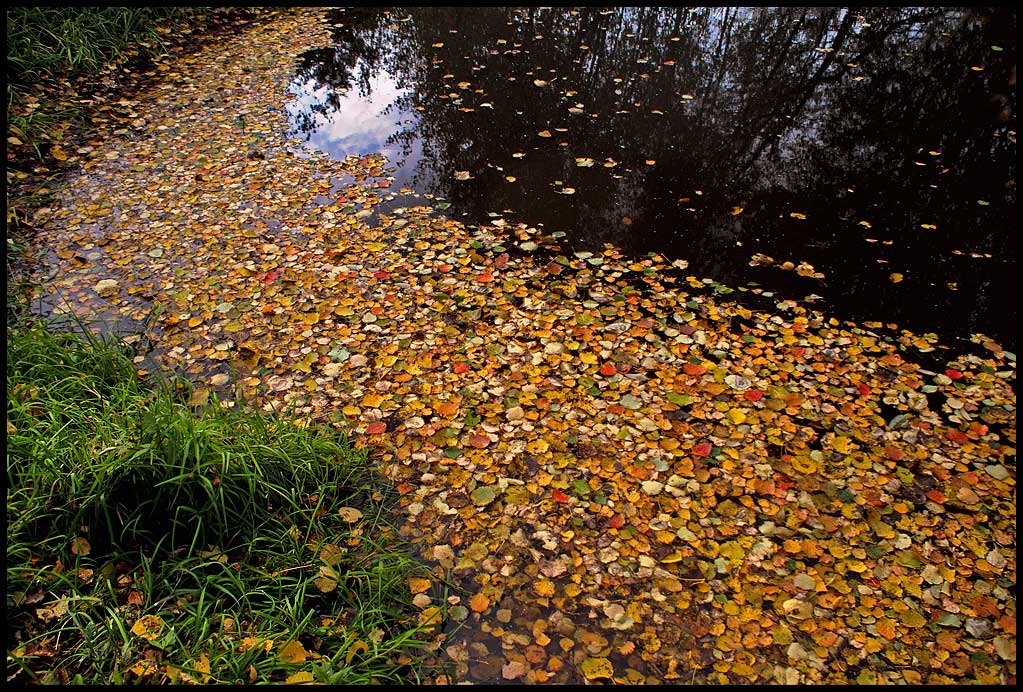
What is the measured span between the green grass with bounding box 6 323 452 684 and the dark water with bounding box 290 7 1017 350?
289 centimetres

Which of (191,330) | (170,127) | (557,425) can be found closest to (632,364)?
(557,425)

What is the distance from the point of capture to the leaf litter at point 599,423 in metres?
2.59

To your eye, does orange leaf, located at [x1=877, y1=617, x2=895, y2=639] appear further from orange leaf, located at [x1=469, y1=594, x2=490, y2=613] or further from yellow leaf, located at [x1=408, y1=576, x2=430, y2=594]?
yellow leaf, located at [x1=408, y1=576, x2=430, y2=594]

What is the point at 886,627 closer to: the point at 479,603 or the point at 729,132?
the point at 479,603

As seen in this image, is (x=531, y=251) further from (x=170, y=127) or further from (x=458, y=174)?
(x=170, y=127)

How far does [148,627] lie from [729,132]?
611cm

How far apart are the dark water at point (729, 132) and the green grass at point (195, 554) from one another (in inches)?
114

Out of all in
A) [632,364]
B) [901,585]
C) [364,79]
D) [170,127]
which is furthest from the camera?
[364,79]

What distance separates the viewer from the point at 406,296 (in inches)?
173

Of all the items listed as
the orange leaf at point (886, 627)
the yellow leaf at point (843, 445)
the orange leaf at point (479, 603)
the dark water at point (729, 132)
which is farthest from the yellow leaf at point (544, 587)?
the dark water at point (729, 132)

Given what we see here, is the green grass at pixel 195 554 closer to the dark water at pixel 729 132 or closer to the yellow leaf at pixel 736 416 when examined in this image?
the yellow leaf at pixel 736 416

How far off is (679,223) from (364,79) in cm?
447

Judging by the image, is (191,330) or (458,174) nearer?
(191,330)

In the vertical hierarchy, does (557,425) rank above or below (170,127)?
below
